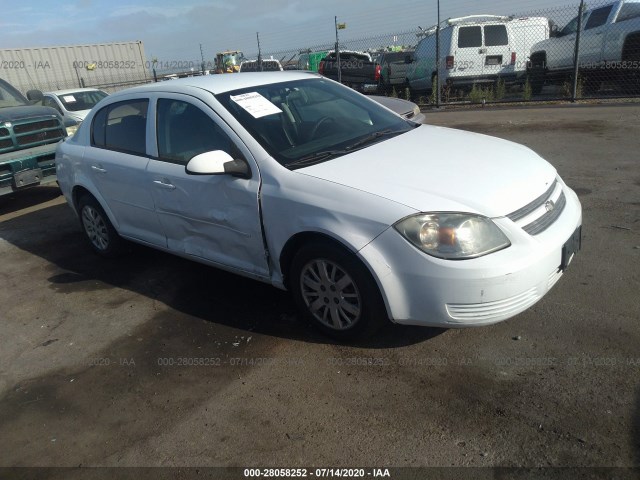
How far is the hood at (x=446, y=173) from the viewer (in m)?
2.93

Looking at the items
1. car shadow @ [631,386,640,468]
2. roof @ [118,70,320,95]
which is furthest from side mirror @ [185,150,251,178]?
car shadow @ [631,386,640,468]

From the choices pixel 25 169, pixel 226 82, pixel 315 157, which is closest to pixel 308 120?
pixel 315 157

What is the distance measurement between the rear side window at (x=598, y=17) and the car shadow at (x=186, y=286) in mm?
11573

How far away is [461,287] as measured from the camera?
9.15 feet

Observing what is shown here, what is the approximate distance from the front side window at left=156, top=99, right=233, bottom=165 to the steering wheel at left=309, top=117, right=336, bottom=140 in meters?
0.60

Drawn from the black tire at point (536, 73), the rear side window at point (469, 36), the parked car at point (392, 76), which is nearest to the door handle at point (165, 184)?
the rear side window at point (469, 36)

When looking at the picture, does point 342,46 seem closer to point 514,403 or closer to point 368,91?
point 368,91

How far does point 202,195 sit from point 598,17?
12086mm

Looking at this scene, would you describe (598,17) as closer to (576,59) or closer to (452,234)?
(576,59)

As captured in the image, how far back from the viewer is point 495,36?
13.7 metres

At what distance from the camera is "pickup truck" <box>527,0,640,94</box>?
11.5 metres

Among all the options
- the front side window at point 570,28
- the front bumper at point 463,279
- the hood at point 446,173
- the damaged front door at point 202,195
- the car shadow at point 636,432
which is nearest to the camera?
the car shadow at point 636,432

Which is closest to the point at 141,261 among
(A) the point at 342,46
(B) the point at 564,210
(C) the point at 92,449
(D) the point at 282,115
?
(D) the point at 282,115

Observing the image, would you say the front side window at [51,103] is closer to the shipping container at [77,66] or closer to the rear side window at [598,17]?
the shipping container at [77,66]
